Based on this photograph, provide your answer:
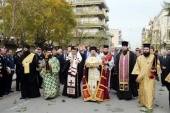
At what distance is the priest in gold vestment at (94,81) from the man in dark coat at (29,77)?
1.86 meters

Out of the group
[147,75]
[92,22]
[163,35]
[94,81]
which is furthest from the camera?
[163,35]

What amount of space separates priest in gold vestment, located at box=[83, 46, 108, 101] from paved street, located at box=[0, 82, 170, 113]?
0.31 metres

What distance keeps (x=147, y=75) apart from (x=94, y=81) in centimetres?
189

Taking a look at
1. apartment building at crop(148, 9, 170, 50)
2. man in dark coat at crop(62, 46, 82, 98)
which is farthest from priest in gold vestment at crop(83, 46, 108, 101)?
apartment building at crop(148, 9, 170, 50)

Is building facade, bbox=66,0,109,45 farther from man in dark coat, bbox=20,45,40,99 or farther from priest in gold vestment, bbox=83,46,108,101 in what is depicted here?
priest in gold vestment, bbox=83,46,108,101

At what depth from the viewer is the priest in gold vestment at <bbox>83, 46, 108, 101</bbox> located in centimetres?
948

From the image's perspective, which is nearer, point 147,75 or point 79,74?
point 147,75

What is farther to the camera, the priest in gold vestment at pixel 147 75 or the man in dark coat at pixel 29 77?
the man in dark coat at pixel 29 77

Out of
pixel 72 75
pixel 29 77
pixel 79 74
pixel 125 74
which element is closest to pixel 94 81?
pixel 79 74

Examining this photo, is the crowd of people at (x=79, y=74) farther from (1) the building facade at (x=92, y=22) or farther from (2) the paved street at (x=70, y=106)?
(1) the building facade at (x=92, y=22)

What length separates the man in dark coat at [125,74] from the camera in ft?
32.1

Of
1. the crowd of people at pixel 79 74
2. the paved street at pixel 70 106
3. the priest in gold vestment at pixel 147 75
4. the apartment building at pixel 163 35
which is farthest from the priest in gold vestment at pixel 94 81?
the apartment building at pixel 163 35

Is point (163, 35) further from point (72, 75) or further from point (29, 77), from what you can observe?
point (29, 77)

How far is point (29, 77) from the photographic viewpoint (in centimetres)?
1001
